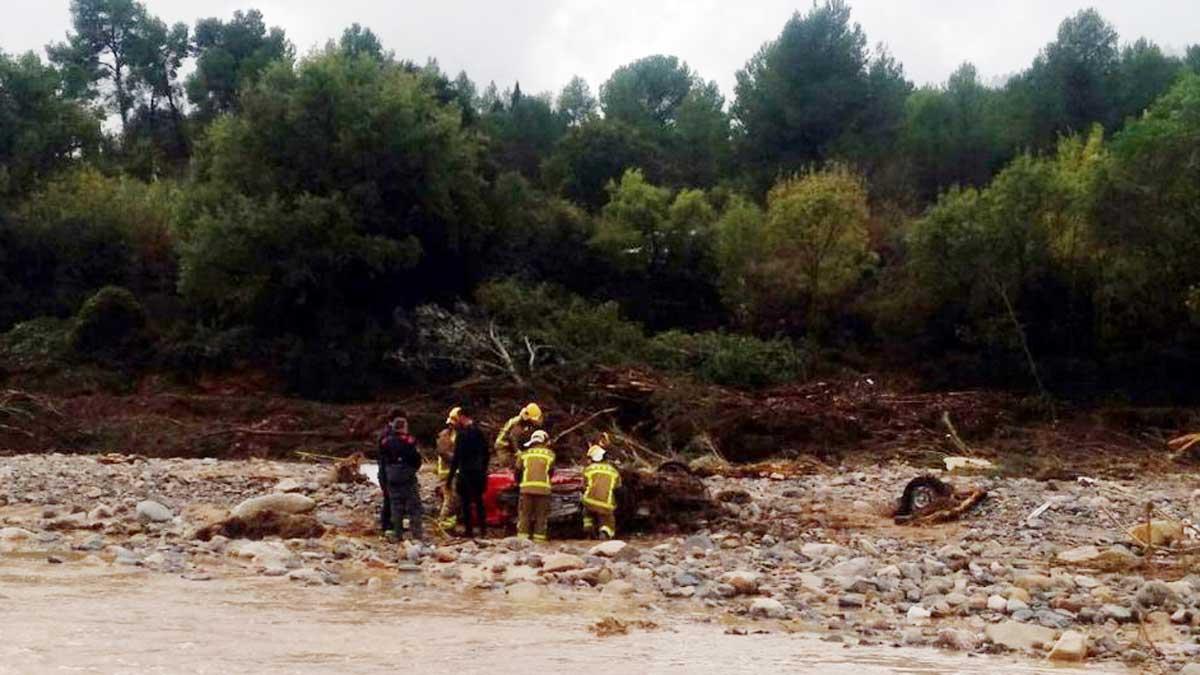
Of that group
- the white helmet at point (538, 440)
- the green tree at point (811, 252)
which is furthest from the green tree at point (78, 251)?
the white helmet at point (538, 440)

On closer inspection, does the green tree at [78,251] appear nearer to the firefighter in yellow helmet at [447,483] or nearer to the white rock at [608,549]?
the firefighter in yellow helmet at [447,483]

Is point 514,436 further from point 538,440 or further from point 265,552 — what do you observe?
point 265,552

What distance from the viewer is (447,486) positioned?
1642cm

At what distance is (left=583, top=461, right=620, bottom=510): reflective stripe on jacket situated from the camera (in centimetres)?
1606

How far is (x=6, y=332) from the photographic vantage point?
120 feet

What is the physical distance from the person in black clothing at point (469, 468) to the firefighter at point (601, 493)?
1.15 meters

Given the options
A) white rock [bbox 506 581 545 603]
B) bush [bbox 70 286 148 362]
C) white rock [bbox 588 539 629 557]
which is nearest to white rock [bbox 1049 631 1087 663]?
white rock [bbox 506 581 545 603]

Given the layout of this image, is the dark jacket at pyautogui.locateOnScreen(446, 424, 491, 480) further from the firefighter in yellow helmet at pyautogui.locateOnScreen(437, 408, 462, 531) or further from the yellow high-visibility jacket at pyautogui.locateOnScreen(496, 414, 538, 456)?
the yellow high-visibility jacket at pyautogui.locateOnScreen(496, 414, 538, 456)

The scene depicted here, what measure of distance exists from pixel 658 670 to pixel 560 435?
15.2 metres

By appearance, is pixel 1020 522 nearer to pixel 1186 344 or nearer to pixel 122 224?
pixel 1186 344

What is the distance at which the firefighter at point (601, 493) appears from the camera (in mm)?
16062

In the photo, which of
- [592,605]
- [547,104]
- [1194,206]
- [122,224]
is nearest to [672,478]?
[592,605]

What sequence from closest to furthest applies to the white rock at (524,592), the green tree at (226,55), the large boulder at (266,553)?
the white rock at (524,592)
the large boulder at (266,553)
the green tree at (226,55)

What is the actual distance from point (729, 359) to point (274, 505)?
17.5 m
